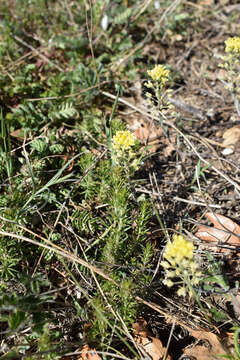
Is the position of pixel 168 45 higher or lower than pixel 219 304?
higher

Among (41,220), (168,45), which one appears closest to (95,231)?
(41,220)

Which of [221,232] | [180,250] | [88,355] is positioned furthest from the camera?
[221,232]

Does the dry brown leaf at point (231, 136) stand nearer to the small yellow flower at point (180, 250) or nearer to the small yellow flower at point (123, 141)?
the small yellow flower at point (123, 141)

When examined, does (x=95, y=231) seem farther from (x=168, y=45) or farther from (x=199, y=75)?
(x=168, y=45)

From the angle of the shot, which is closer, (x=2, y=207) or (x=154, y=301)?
(x=154, y=301)

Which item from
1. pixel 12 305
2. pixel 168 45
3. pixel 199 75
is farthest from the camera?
pixel 168 45

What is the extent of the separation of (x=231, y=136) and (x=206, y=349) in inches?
87.5

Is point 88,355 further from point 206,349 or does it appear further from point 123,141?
point 123,141

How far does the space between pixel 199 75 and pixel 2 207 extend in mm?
3022

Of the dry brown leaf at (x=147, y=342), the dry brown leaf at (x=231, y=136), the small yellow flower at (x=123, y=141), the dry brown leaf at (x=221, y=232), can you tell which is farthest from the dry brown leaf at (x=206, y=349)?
the dry brown leaf at (x=231, y=136)

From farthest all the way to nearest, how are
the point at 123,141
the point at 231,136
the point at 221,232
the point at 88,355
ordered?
the point at 231,136
the point at 221,232
the point at 123,141
the point at 88,355

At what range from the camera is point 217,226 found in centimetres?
286

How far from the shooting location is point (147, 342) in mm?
2215

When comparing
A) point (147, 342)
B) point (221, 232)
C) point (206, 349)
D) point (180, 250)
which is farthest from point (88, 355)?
point (221, 232)
